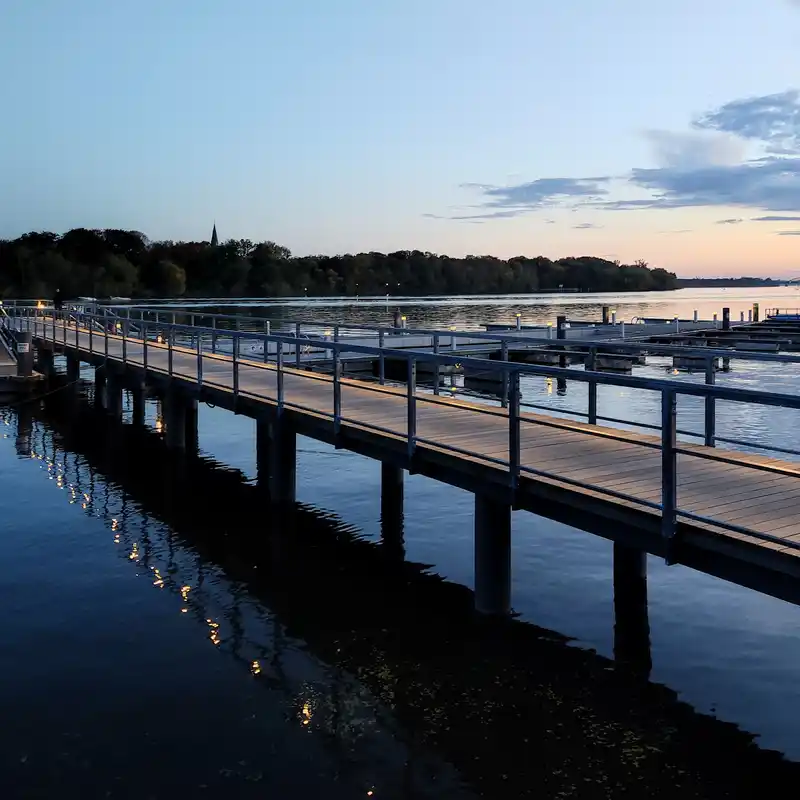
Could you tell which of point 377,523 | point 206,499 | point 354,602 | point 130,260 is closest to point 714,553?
point 354,602

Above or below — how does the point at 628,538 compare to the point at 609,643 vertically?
above

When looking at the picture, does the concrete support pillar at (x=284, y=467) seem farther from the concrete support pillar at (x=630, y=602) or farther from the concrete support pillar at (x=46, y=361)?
the concrete support pillar at (x=46, y=361)

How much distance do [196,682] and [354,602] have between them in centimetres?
248

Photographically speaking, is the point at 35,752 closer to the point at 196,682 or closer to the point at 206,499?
the point at 196,682

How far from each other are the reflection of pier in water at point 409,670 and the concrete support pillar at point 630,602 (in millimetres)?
64

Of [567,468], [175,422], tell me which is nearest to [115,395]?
[175,422]

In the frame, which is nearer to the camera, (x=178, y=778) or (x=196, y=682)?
(x=178, y=778)

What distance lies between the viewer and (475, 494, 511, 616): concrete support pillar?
9.23 m

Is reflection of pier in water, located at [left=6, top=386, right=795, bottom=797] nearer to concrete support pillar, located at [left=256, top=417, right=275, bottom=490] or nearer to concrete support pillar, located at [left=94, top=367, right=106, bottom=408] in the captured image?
concrete support pillar, located at [left=256, top=417, right=275, bottom=490]

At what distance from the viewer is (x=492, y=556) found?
9.34m

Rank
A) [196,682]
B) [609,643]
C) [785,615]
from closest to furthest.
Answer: [196,682] < [609,643] < [785,615]

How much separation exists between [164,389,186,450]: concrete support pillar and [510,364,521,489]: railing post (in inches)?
429

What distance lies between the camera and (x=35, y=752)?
22.9ft

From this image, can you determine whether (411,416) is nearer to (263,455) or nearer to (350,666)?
(350,666)
